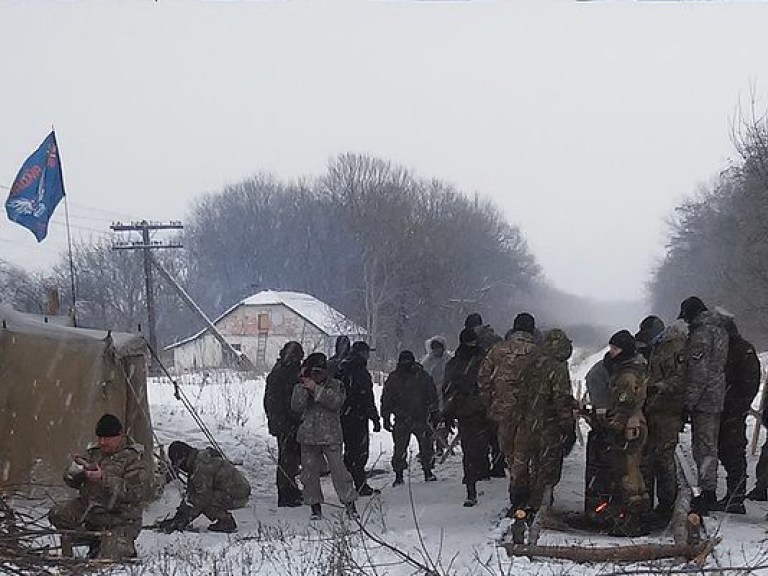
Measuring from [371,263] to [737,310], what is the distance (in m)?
27.8

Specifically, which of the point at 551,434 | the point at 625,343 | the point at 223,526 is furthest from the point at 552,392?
the point at 223,526

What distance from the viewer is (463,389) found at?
9.62 meters

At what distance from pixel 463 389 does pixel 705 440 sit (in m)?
2.62

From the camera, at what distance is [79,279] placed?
193 feet

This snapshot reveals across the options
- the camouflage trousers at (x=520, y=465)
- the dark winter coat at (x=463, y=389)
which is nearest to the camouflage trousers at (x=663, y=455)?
the camouflage trousers at (x=520, y=465)

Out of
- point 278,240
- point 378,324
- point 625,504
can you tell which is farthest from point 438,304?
point 625,504

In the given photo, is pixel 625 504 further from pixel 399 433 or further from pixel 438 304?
pixel 438 304

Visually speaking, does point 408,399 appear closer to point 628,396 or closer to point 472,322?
point 472,322

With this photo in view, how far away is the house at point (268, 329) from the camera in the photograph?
47.0 metres

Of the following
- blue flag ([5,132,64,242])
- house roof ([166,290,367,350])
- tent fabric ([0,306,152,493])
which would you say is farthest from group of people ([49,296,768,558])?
house roof ([166,290,367,350])

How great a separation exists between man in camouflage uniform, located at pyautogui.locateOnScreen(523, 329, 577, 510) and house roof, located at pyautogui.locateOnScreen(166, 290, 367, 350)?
1528 inches

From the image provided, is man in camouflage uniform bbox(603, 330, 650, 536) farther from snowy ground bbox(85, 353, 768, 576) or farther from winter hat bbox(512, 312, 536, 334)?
winter hat bbox(512, 312, 536, 334)

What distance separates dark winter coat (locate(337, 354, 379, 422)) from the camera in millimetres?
10375

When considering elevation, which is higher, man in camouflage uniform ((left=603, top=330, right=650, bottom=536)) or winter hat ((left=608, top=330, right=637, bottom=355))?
winter hat ((left=608, top=330, right=637, bottom=355))
